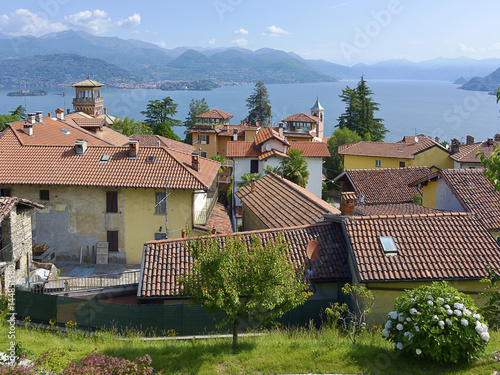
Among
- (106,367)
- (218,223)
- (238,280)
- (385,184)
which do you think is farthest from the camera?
(385,184)

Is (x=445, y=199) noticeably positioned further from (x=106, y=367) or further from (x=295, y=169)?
(x=106, y=367)

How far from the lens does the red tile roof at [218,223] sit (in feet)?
81.1

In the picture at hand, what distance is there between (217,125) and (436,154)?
107ft

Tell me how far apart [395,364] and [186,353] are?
4.10m

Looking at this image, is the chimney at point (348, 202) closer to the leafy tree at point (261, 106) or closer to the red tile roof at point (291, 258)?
the red tile roof at point (291, 258)

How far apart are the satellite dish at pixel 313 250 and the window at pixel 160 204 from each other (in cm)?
1157

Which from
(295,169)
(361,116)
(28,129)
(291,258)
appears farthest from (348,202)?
(361,116)

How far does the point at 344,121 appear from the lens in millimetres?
80938

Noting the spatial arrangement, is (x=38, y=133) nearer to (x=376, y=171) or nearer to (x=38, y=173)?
(x=38, y=173)

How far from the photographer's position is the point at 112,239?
25.6m

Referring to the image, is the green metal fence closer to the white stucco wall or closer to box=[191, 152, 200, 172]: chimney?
the white stucco wall

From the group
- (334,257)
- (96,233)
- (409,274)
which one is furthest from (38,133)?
(409,274)

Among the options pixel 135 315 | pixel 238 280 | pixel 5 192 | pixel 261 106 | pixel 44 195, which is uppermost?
pixel 261 106

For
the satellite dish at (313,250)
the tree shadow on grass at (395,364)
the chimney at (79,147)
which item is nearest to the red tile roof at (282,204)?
the satellite dish at (313,250)
